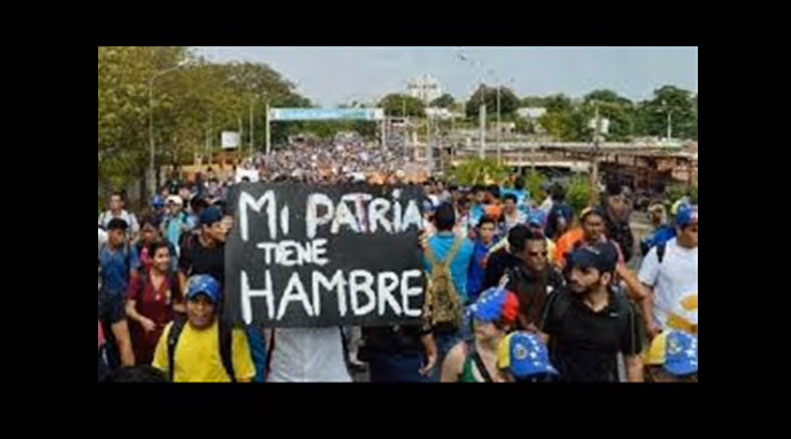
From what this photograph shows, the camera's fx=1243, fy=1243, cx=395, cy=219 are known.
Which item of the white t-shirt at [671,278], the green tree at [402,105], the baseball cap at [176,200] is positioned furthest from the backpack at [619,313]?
the baseball cap at [176,200]

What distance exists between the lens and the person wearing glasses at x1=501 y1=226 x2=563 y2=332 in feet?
19.7

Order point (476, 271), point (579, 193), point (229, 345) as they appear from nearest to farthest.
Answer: point (229, 345) → point (476, 271) → point (579, 193)

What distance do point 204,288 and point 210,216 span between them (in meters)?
0.52

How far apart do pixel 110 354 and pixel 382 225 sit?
1506 mm

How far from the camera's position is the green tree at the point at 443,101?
6465 mm

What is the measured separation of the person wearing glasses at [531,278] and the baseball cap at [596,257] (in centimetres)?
13

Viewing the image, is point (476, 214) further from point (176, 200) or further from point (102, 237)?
point (102, 237)

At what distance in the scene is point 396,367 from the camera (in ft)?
19.7

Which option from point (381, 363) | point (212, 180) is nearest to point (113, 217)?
point (212, 180)

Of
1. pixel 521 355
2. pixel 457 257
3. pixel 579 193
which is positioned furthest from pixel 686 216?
pixel 521 355

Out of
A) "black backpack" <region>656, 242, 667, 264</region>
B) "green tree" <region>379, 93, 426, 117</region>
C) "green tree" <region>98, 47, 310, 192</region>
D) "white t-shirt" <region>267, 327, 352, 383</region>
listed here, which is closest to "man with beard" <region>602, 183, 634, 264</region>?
"black backpack" <region>656, 242, 667, 264</region>

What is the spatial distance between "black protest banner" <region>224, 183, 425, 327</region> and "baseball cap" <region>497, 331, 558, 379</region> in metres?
0.67

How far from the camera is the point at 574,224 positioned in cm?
643

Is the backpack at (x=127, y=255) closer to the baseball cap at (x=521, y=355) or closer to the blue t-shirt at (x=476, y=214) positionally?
the blue t-shirt at (x=476, y=214)
